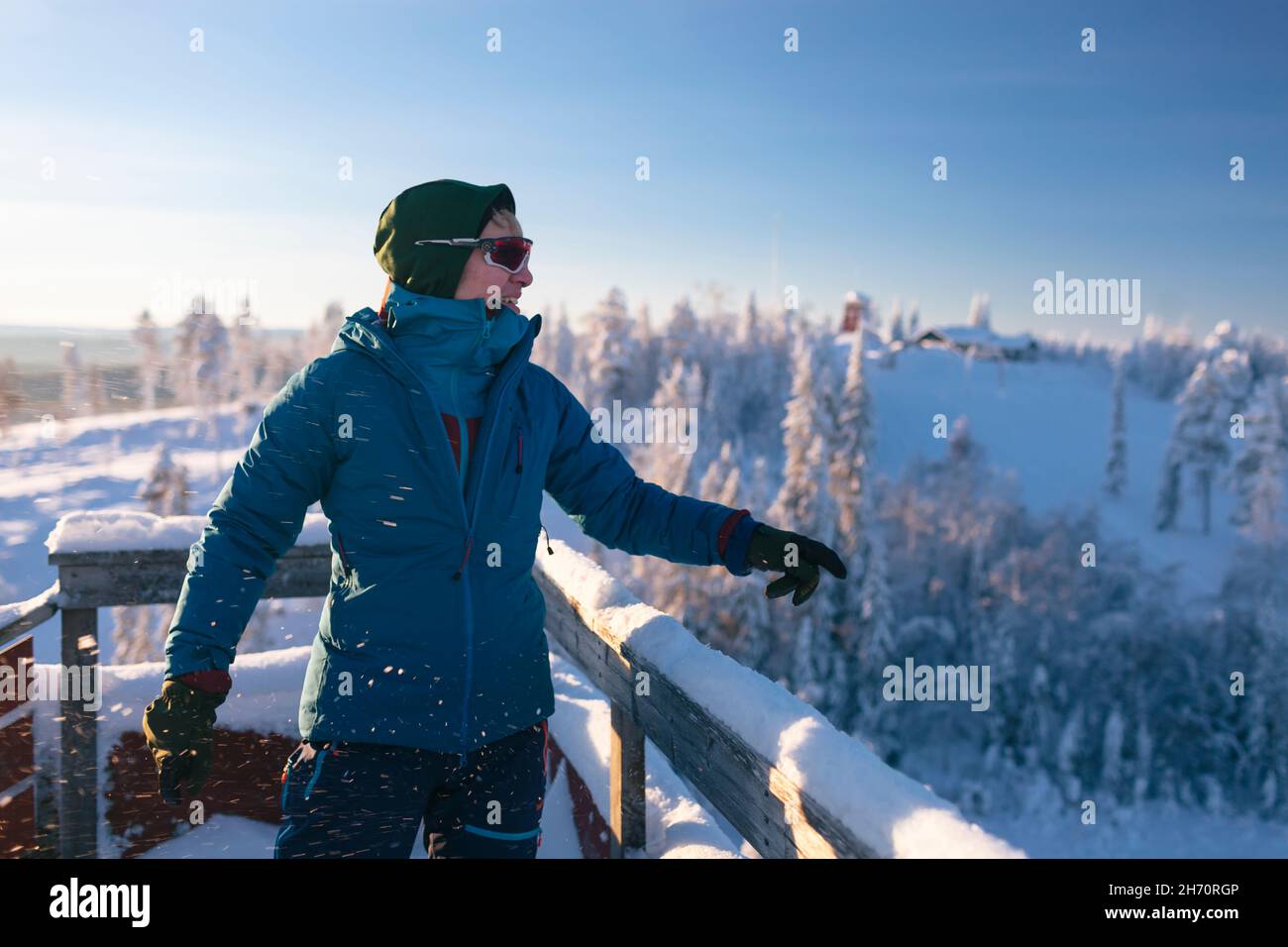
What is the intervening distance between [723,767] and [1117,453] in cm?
10043

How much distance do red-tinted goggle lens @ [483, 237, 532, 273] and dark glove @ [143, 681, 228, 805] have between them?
1361mm

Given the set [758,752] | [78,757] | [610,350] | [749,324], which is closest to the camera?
[758,752]

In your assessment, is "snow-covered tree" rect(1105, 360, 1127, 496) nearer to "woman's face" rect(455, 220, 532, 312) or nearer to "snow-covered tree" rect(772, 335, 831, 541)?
"snow-covered tree" rect(772, 335, 831, 541)

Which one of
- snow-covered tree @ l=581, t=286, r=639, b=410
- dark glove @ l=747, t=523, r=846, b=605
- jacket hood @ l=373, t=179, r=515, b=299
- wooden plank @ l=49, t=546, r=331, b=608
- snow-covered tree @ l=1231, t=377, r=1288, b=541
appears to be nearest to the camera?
jacket hood @ l=373, t=179, r=515, b=299

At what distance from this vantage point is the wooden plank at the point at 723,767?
5.97ft

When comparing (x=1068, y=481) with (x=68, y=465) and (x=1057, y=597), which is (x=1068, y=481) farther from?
(x=68, y=465)

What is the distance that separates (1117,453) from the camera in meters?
90.1

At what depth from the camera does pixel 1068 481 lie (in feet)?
299

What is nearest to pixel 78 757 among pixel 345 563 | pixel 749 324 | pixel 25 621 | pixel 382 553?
pixel 25 621

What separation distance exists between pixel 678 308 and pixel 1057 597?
164 feet

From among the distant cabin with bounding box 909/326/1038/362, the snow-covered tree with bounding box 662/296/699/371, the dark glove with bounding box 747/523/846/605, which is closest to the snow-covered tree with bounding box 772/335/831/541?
the snow-covered tree with bounding box 662/296/699/371

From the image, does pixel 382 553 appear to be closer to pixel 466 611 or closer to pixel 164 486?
pixel 466 611

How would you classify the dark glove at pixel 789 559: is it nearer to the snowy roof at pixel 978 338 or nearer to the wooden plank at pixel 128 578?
the wooden plank at pixel 128 578

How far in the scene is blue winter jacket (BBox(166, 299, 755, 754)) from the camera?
221 cm
